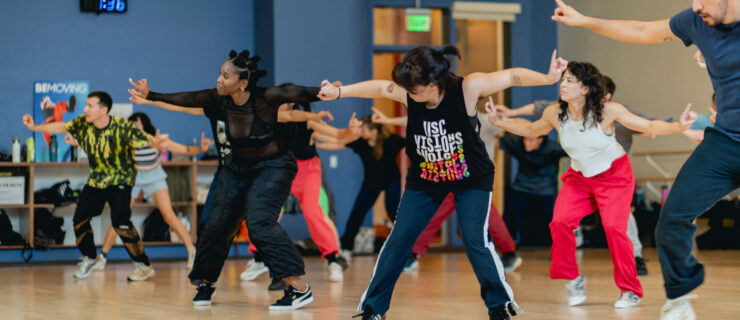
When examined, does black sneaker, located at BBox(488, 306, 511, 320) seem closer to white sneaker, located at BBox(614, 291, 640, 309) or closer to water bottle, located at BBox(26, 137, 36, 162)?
white sneaker, located at BBox(614, 291, 640, 309)

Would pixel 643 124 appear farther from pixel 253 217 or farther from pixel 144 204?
pixel 144 204

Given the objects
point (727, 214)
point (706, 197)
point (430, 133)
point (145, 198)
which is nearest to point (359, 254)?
point (145, 198)

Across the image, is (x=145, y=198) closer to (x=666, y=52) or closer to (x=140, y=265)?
(x=140, y=265)

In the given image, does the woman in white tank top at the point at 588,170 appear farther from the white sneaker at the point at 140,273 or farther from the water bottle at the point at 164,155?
the water bottle at the point at 164,155

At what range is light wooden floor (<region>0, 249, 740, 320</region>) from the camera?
4730 mm

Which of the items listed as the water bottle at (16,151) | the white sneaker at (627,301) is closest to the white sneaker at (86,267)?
the water bottle at (16,151)

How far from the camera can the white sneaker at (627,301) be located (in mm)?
4926

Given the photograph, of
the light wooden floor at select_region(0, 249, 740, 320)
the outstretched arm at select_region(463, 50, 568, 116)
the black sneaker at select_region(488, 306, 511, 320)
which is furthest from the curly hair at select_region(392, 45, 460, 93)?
the light wooden floor at select_region(0, 249, 740, 320)

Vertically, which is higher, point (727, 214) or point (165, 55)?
point (165, 55)

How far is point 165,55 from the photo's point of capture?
34.8 feet

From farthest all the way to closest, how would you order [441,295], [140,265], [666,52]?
[666,52], [140,265], [441,295]

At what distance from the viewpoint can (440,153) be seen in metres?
3.90

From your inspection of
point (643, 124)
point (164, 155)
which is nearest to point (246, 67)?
point (643, 124)

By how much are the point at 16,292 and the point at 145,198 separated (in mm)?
3834
